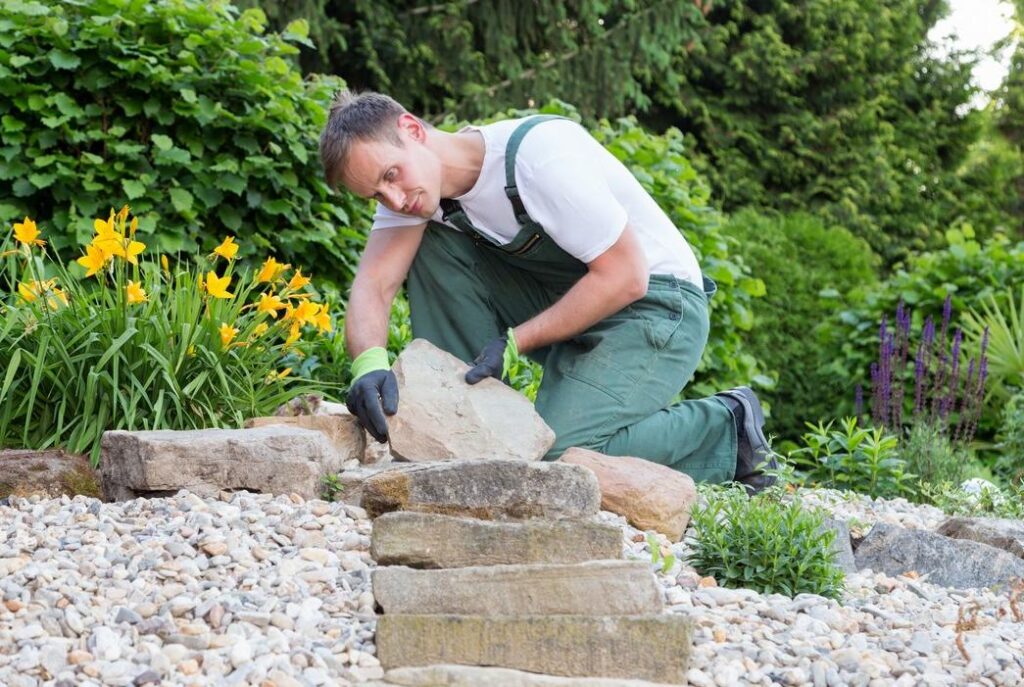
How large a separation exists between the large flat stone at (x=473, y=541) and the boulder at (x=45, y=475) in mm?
1068

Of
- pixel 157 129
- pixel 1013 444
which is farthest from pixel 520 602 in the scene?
pixel 1013 444

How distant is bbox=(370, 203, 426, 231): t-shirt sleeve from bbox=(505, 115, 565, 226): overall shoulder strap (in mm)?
353

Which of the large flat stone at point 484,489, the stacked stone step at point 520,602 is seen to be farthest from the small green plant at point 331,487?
the stacked stone step at point 520,602

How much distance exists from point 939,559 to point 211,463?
1.90 m

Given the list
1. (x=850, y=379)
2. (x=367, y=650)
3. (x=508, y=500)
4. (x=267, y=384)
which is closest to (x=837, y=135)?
(x=850, y=379)

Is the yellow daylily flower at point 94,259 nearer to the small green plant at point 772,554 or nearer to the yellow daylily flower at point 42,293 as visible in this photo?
the yellow daylily flower at point 42,293

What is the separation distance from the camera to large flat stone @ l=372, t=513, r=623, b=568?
247 cm

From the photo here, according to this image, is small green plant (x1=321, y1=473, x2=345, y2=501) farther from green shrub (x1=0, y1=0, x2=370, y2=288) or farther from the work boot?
green shrub (x1=0, y1=0, x2=370, y2=288)

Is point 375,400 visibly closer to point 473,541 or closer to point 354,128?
point 354,128

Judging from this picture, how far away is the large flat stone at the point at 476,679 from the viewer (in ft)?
6.61

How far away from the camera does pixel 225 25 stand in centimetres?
476

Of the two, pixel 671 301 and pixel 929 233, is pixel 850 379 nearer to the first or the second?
pixel 671 301

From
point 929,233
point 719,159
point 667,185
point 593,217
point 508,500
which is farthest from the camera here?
point 929,233

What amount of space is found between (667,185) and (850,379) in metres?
1.72
